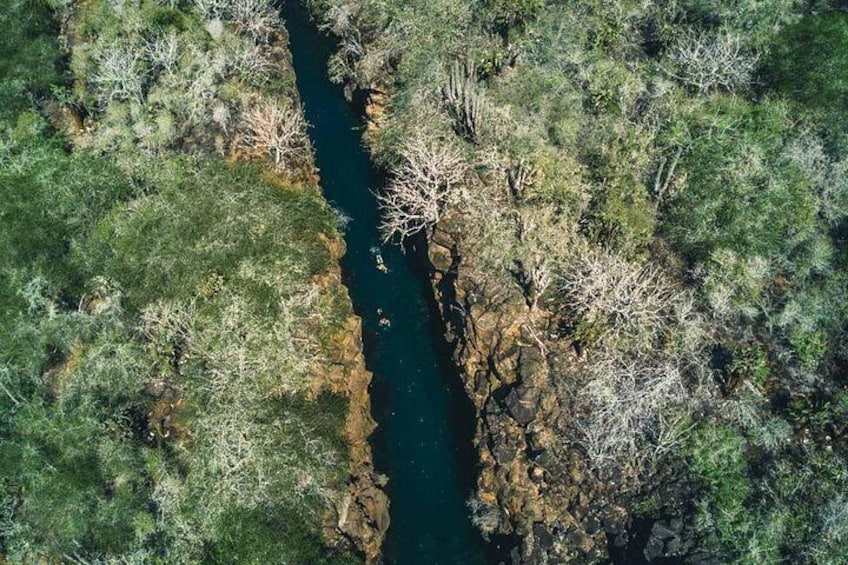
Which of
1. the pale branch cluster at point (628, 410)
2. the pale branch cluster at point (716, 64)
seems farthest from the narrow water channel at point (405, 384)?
the pale branch cluster at point (716, 64)

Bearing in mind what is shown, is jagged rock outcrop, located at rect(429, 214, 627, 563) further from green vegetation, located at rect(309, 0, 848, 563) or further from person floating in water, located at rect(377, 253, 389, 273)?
person floating in water, located at rect(377, 253, 389, 273)

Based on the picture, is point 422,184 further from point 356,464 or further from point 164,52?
point 164,52

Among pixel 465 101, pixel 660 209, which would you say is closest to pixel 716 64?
pixel 660 209

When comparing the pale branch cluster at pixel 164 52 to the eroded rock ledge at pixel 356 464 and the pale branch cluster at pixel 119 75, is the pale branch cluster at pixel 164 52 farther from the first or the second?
the eroded rock ledge at pixel 356 464

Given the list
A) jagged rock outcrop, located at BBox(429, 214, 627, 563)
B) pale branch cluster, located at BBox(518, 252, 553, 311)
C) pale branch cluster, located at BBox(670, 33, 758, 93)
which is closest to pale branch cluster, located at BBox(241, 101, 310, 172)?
jagged rock outcrop, located at BBox(429, 214, 627, 563)

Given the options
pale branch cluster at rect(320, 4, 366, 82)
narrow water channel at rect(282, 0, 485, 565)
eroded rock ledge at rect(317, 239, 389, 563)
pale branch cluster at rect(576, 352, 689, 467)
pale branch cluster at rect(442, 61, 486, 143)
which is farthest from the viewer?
pale branch cluster at rect(320, 4, 366, 82)
